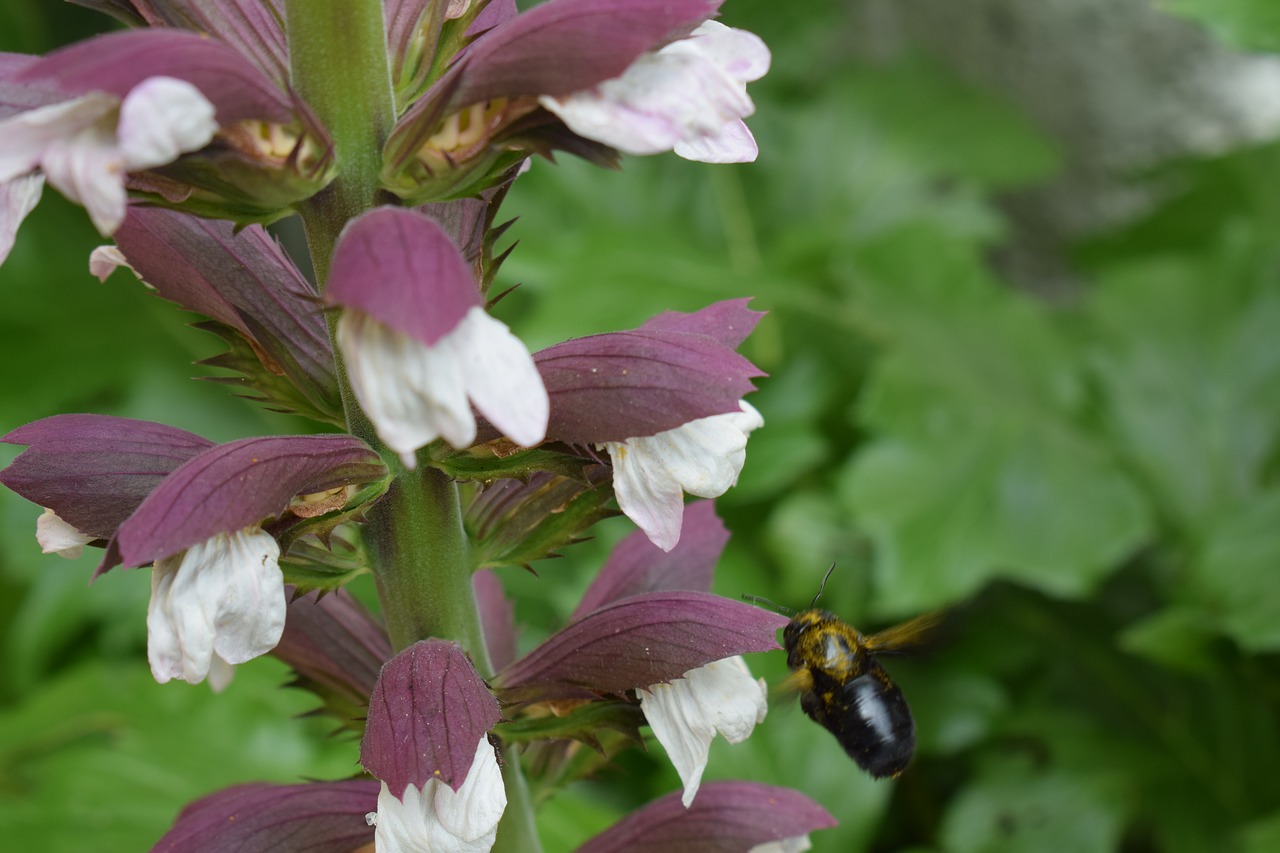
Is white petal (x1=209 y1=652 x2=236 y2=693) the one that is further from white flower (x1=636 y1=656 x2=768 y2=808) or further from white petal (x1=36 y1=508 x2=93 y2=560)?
white flower (x1=636 y1=656 x2=768 y2=808)

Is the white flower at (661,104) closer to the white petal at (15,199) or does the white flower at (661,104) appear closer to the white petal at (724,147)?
the white petal at (724,147)

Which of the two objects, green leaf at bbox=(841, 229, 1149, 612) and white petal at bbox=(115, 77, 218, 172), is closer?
white petal at bbox=(115, 77, 218, 172)

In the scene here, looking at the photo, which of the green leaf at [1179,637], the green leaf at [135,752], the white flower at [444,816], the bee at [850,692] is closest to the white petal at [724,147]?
the white flower at [444,816]

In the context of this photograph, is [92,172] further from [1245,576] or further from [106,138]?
[1245,576]

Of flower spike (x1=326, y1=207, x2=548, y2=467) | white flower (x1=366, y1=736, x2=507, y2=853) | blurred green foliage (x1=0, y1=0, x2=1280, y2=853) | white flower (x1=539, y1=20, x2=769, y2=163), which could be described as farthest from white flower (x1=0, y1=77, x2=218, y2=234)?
blurred green foliage (x1=0, y1=0, x2=1280, y2=853)

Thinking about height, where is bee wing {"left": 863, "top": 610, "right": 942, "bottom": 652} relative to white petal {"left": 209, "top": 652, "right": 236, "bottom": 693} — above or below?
below

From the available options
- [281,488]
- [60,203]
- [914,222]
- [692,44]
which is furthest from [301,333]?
[60,203]
